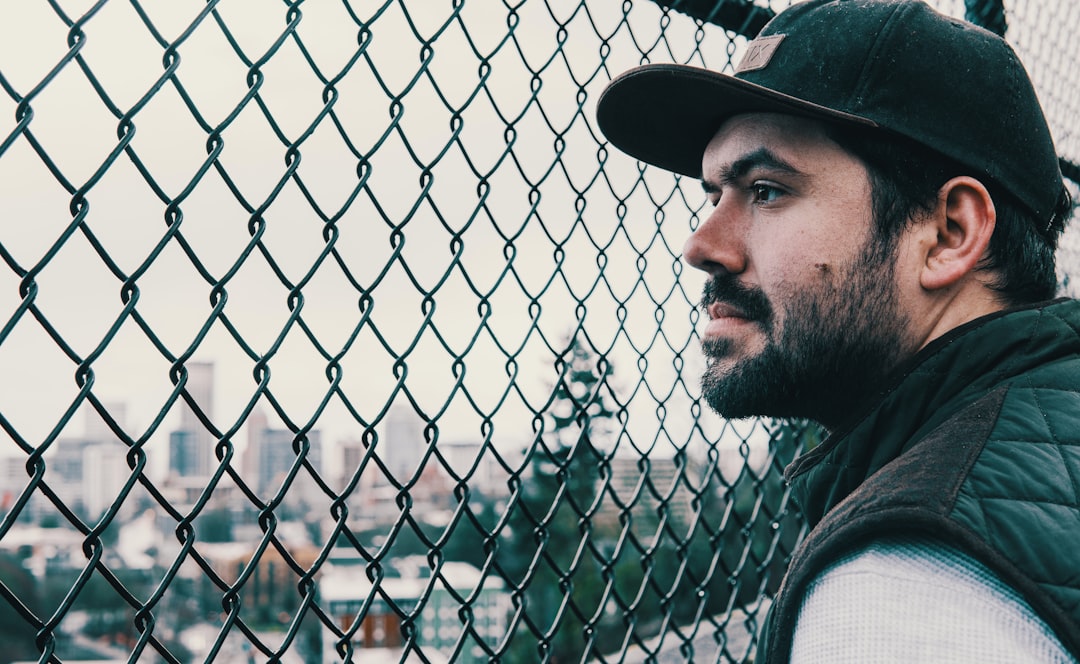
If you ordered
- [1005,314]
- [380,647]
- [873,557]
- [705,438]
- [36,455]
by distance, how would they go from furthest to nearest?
[380,647], [705,438], [1005,314], [36,455], [873,557]

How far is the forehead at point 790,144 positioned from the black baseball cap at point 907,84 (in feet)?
0.10

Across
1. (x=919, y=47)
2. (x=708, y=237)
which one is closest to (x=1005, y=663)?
(x=708, y=237)

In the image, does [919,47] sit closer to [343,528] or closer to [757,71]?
[757,71]

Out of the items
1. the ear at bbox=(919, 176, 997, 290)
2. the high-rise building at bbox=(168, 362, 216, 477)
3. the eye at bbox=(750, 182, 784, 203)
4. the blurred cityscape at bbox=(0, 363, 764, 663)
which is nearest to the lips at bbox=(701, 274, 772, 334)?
the eye at bbox=(750, 182, 784, 203)

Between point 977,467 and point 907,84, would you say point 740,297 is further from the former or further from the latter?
point 977,467

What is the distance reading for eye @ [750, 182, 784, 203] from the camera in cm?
151

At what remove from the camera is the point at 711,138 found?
1.77m

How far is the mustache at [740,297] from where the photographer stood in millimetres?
1487

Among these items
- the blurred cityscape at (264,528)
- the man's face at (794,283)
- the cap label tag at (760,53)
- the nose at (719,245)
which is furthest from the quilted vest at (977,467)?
the blurred cityscape at (264,528)

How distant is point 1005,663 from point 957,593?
0.23ft

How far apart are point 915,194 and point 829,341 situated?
29cm

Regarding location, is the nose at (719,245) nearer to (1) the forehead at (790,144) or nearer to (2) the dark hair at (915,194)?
(1) the forehead at (790,144)

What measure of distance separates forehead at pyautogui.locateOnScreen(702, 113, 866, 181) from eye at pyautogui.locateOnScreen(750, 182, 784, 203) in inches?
2.0

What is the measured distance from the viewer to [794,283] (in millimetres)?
1456
